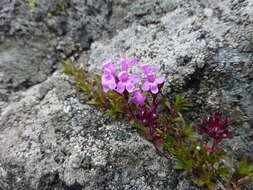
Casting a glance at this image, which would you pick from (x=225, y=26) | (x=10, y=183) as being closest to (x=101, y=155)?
(x=10, y=183)

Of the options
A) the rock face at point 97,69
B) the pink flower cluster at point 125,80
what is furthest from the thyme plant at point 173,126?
the rock face at point 97,69

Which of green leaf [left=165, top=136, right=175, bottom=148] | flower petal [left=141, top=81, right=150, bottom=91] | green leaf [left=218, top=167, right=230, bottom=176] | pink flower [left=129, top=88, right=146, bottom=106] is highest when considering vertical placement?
flower petal [left=141, top=81, right=150, bottom=91]

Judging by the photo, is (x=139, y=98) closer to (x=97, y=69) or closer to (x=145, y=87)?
(x=145, y=87)

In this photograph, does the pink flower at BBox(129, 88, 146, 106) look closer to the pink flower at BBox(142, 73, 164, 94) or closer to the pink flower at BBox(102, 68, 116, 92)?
the pink flower at BBox(142, 73, 164, 94)

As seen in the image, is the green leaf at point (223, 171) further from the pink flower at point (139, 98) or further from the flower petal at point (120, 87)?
the flower petal at point (120, 87)

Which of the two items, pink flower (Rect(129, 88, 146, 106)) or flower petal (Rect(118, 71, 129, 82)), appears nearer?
flower petal (Rect(118, 71, 129, 82))


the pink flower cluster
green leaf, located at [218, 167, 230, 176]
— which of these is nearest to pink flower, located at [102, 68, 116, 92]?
the pink flower cluster

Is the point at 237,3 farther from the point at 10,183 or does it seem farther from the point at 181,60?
the point at 10,183
